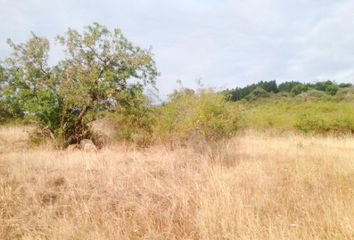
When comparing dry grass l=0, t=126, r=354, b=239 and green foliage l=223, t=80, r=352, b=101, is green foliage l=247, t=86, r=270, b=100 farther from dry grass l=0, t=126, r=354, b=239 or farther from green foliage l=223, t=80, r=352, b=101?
dry grass l=0, t=126, r=354, b=239

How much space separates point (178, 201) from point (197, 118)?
5302 mm

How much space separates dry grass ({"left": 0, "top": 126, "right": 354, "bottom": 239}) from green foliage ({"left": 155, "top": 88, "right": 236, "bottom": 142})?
2235 millimetres

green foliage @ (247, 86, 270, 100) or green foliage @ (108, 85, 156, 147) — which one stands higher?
green foliage @ (247, 86, 270, 100)

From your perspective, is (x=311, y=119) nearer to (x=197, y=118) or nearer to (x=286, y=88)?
(x=197, y=118)

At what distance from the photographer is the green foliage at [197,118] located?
9.84 metres

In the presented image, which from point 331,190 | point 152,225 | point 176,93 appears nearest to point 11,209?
point 152,225

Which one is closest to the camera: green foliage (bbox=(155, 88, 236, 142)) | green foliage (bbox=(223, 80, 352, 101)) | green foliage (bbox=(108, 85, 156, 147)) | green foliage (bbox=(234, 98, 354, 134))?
green foliage (bbox=(155, 88, 236, 142))

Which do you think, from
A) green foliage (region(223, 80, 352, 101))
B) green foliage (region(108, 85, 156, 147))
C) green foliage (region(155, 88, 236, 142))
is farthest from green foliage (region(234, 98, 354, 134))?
green foliage (region(223, 80, 352, 101))

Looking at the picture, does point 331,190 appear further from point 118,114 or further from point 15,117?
point 15,117

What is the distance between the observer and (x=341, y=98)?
32.6 meters

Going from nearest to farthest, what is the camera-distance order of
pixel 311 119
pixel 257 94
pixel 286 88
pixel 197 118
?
pixel 197 118 < pixel 311 119 < pixel 257 94 < pixel 286 88

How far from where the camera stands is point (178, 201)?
4926 mm

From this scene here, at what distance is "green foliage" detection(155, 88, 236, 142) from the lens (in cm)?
984

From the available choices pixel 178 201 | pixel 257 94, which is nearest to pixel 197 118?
pixel 178 201
